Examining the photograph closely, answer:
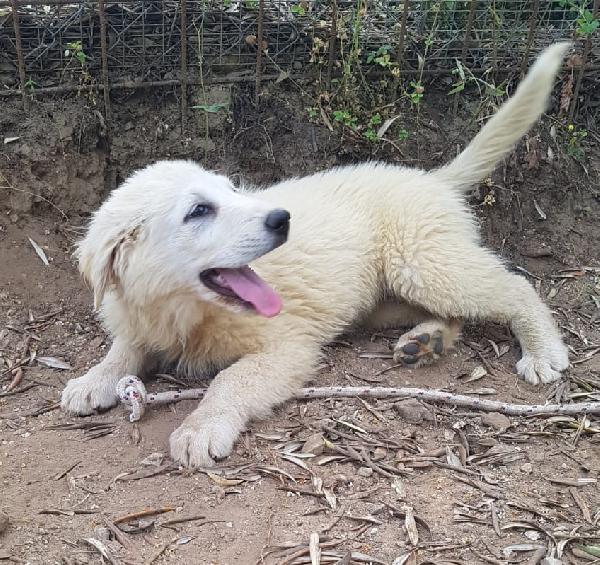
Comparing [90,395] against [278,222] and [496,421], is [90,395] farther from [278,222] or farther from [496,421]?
[496,421]

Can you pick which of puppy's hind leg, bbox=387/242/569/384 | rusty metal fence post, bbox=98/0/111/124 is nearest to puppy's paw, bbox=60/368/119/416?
puppy's hind leg, bbox=387/242/569/384

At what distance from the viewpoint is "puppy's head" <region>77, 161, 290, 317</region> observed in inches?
146

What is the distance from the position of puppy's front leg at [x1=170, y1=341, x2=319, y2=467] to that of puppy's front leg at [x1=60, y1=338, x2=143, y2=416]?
0.57m

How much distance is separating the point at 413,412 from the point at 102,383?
165 centimetres

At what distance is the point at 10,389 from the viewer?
14.5ft

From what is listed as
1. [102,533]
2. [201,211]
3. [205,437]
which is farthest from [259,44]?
[102,533]

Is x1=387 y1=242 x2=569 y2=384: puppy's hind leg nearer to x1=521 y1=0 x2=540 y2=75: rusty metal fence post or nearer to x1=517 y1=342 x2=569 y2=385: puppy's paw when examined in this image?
x1=517 y1=342 x2=569 y2=385: puppy's paw

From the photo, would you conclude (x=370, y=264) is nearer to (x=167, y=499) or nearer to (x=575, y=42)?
(x=167, y=499)

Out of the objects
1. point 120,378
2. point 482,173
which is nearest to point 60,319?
point 120,378

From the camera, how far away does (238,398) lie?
3.83 metres

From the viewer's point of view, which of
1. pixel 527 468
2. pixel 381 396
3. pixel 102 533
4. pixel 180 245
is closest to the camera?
pixel 102 533

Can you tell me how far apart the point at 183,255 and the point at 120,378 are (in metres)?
0.86

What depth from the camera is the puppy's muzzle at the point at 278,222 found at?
144 inches

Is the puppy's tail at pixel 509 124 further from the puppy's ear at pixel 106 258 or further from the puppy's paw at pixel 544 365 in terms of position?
the puppy's ear at pixel 106 258
